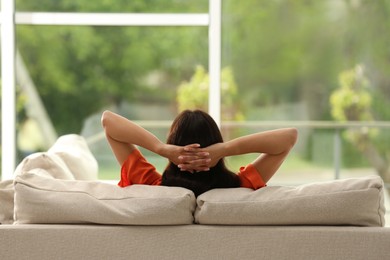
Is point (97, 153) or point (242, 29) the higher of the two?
point (242, 29)

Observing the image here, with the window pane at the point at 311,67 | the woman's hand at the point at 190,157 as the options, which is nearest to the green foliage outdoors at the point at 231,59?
the window pane at the point at 311,67

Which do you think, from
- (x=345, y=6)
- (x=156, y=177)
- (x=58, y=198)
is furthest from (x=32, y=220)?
(x=345, y=6)

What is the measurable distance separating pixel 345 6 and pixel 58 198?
3.87 m

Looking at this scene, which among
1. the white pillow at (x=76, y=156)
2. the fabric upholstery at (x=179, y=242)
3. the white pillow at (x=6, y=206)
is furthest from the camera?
the white pillow at (x=76, y=156)

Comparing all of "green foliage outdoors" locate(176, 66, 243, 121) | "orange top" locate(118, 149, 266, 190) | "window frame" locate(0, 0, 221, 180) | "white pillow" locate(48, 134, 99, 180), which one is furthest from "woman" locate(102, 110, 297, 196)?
"green foliage outdoors" locate(176, 66, 243, 121)

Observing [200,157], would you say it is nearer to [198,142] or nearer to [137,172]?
[198,142]

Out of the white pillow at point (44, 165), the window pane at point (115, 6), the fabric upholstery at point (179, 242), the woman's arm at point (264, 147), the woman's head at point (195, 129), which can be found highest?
the window pane at point (115, 6)

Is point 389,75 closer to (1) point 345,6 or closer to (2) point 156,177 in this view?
(1) point 345,6

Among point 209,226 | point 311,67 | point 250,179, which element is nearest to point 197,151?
point 250,179

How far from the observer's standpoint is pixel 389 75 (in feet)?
18.9

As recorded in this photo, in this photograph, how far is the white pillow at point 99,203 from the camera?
236cm

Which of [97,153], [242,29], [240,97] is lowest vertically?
[97,153]

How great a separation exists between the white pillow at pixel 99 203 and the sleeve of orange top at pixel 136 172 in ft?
1.09

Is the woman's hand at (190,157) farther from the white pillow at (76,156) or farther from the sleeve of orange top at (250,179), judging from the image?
the white pillow at (76,156)
